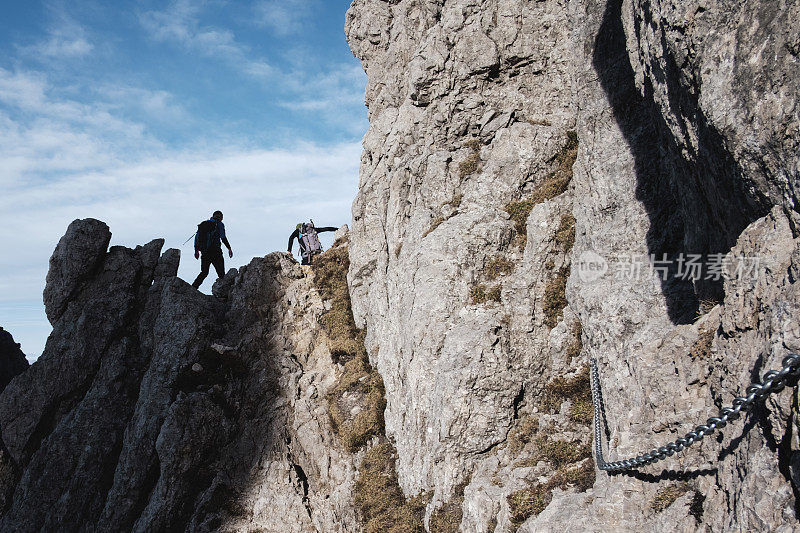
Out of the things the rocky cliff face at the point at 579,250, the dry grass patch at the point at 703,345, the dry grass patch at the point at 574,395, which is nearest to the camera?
the rocky cliff face at the point at 579,250

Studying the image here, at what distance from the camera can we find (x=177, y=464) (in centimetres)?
2188

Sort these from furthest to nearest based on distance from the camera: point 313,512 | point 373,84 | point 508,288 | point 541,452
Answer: point 373,84 < point 313,512 < point 508,288 < point 541,452

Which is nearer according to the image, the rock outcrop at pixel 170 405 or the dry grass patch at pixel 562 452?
the dry grass patch at pixel 562 452

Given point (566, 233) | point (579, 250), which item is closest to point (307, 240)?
point (566, 233)

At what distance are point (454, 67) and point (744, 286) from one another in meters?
17.9

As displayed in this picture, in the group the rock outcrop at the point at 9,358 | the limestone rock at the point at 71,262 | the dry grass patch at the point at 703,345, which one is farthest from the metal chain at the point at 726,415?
the rock outcrop at the point at 9,358

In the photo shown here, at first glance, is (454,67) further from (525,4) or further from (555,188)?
(555,188)

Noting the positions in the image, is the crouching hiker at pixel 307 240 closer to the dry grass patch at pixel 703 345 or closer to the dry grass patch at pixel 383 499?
the dry grass patch at pixel 383 499

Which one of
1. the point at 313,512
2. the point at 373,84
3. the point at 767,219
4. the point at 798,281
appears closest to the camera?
the point at 798,281

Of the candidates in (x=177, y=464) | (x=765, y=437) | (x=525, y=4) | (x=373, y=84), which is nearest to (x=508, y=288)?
(x=765, y=437)

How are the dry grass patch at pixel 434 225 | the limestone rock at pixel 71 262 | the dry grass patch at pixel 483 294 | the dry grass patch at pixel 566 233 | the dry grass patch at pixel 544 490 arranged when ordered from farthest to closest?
1. the limestone rock at pixel 71 262
2. the dry grass patch at pixel 434 225
3. the dry grass patch at pixel 483 294
4. the dry grass patch at pixel 566 233
5. the dry grass patch at pixel 544 490

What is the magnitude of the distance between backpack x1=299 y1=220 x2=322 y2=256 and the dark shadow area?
18.7 meters

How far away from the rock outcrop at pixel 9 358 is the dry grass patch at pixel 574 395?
40776mm

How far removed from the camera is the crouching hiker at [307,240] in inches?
1217
